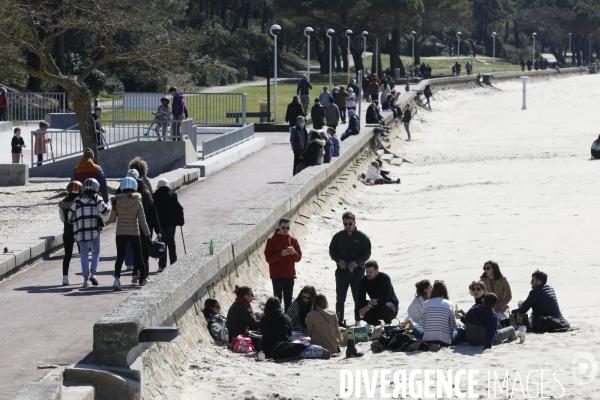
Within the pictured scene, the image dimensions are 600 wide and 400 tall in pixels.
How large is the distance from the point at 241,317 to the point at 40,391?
381cm

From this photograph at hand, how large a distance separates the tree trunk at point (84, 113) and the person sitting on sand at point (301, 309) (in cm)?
1223

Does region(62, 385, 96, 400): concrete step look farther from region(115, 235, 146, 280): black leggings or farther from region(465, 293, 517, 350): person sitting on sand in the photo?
region(115, 235, 146, 280): black leggings

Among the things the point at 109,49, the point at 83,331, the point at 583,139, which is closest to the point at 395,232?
the point at 109,49

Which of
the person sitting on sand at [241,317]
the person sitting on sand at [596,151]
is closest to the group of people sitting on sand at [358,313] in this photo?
the person sitting on sand at [241,317]

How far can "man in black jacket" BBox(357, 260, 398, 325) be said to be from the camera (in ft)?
38.5

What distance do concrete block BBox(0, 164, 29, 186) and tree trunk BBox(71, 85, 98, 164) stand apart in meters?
2.94

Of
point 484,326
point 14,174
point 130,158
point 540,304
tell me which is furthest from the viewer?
point 130,158

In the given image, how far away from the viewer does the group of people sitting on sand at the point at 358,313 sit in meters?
10.5

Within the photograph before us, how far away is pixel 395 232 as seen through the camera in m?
19.8

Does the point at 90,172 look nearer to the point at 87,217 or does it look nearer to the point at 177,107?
the point at 87,217

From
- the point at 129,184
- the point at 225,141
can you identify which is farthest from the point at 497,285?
the point at 225,141

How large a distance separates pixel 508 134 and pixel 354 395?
36.8 meters

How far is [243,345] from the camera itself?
10.7 metres

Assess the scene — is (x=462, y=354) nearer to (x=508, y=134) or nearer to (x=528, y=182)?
(x=528, y=182)
